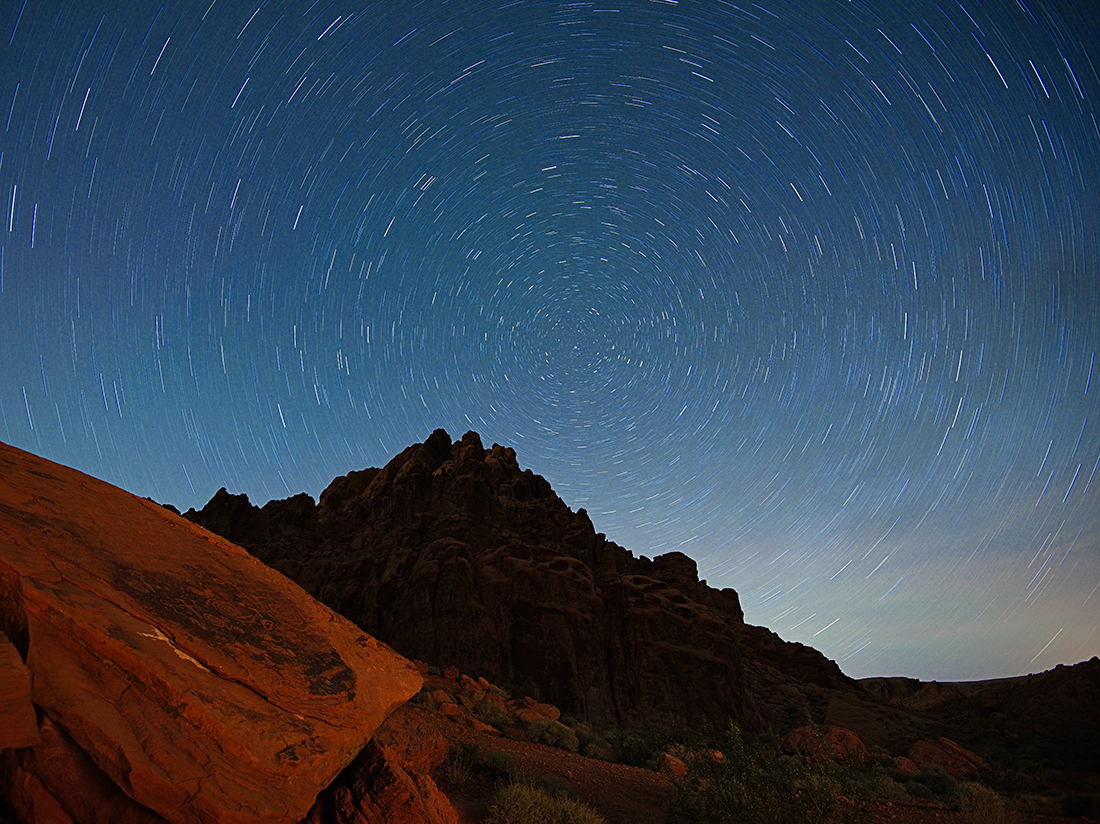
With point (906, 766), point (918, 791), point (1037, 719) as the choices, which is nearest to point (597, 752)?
point (918, 791)

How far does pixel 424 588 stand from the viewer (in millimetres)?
39031

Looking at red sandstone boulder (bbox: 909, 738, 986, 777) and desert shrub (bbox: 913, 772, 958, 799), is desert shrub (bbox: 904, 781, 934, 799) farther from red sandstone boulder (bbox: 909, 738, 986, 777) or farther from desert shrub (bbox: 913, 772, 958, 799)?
red sandstone boulder (bbox: 909, 738, 986, 777)

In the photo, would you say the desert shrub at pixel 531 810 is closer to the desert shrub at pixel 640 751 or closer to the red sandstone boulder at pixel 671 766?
the red sandstone boulder at pixel 671 766

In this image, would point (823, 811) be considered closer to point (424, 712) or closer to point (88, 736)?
point (88, 736)

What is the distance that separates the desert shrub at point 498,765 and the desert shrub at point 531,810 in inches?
71.3

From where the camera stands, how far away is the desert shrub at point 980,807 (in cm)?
877

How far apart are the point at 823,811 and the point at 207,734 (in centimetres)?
687

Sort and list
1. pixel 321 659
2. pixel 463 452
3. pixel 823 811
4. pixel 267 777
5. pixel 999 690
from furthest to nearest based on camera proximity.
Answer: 1. pixel 463 452
2. pixel 999 690
3. pixel 823 811
4. pixel 321 659
5. pixel 267 777

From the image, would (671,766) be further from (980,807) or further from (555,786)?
(980,807)

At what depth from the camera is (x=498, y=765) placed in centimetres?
1005

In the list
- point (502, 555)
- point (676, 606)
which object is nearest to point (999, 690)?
point (676, 606)

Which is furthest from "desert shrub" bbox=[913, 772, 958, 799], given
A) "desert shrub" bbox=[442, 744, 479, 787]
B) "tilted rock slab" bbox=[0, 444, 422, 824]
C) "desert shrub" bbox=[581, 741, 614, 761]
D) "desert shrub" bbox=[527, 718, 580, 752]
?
"tilted rock slab" bbox=[0, 444, 422, 824]

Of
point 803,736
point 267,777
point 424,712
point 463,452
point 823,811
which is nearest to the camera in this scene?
point 267,777

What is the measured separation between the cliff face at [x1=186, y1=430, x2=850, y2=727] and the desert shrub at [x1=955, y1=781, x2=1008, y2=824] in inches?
798
